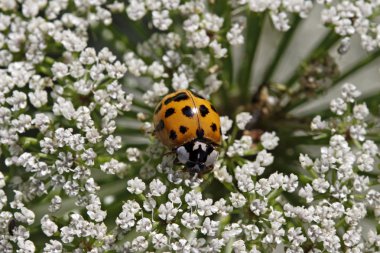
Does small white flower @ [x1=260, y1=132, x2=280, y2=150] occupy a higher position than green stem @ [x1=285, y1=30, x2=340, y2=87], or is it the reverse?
green stem @ [x1=285, y1=30, x2=340, y2=87]

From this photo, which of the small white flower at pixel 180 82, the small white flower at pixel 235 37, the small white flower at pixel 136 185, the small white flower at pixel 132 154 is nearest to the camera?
the small white flower at pixel 136 185

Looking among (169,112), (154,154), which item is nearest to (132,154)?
(154,154)

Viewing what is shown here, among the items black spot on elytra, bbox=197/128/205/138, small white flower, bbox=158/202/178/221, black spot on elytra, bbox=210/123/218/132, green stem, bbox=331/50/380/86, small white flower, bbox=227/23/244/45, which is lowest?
small white flower, bbox=158/202/178/221

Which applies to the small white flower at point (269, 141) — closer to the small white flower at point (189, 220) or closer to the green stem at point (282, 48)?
the small white flower at point (189, 220)

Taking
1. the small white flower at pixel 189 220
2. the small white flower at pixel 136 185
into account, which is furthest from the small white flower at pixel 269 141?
the small white flower at pixel 136 185

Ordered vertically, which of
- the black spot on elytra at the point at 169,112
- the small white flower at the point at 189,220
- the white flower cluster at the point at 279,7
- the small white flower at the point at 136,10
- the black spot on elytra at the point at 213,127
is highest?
the small white flower at the point at 136,10

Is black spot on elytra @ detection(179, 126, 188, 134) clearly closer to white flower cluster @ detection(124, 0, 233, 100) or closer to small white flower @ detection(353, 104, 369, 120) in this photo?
white flower cluster @ detection(124, 0, 233, 100)

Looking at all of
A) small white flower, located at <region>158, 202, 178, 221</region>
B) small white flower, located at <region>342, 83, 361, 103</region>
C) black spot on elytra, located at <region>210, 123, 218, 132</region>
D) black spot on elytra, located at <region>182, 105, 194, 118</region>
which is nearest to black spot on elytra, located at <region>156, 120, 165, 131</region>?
black spot on elytra, located at <region>182, 105, 194, 118</region>
